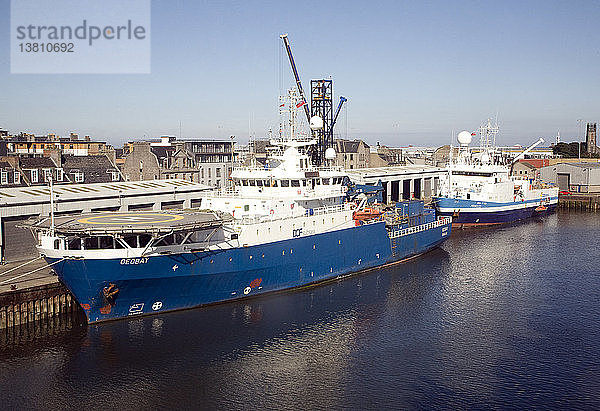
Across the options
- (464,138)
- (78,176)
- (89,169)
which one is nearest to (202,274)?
(78,176)

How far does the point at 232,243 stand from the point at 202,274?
7.28ft

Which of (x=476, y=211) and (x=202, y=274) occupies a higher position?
(x=476, y=211)

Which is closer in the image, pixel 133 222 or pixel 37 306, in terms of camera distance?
pixel 133 222

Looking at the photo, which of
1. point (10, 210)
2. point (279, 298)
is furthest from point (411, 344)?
point (10, 210)

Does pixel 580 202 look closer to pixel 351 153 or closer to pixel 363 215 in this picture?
pixel 351 153

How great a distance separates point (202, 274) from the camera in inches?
1064

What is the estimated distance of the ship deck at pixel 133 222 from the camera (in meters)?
23.7

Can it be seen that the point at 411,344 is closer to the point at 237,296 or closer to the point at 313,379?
the point at 313,379

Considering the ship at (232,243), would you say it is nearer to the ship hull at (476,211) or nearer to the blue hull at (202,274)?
the blue hull at (202,274)

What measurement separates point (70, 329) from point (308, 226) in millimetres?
13958

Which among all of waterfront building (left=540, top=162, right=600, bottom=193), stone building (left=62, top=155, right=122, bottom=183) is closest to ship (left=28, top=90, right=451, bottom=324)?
stone building (left=62, top=155, right=122, bottom=183)

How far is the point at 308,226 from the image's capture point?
32875mm

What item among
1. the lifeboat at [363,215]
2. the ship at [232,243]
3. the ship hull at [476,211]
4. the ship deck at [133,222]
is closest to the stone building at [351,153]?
the ship hull at [476,211]

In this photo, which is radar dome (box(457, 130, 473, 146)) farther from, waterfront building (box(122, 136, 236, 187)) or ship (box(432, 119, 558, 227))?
waterfront building (box(122, 136, 236, 187))
